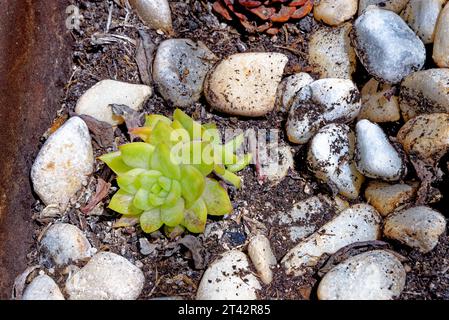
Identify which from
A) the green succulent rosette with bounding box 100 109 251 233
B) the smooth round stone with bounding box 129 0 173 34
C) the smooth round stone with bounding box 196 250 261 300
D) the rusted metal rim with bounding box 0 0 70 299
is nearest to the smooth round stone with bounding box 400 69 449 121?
the green succulent rosette with bounding box 100 109 251 233

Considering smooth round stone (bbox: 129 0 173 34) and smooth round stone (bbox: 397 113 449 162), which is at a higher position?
smooth round stone (bbox: 129 0 173 34)

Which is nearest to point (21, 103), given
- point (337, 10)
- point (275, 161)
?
point (275, 161)

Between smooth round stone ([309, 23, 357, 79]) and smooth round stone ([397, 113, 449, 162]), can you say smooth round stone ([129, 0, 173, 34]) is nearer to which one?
smooth round stone ([309, 23, 357, 79])

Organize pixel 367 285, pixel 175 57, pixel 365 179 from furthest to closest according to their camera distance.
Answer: pixel 175 57 → pixel 365 179 → pixel 367 285

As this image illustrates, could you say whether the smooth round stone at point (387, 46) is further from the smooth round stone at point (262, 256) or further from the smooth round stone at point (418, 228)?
the smooth round stone at point (262, 256)

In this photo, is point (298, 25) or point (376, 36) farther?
point (298, 25)
